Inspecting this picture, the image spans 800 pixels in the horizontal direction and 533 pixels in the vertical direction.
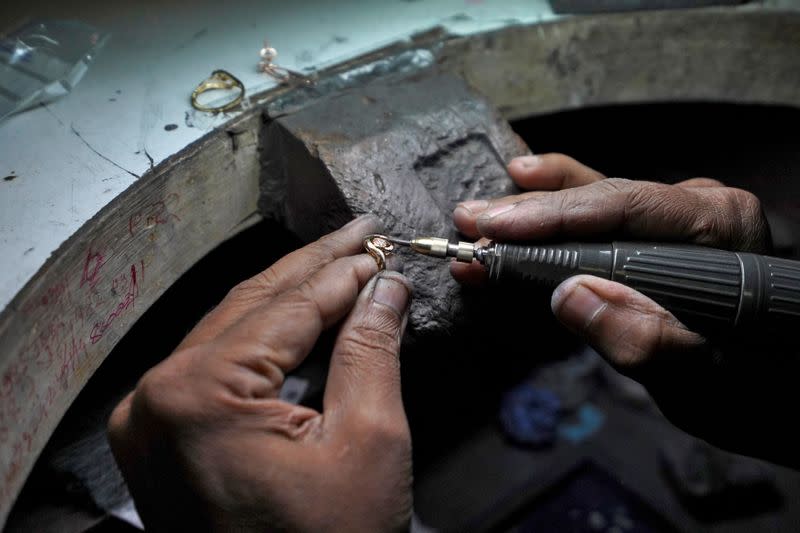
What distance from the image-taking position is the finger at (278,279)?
96 cm

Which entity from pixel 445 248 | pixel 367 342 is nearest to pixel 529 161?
pixel 445 248

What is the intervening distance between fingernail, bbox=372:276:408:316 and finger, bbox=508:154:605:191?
0.41m

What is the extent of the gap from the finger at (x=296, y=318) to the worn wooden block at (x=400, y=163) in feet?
0.55

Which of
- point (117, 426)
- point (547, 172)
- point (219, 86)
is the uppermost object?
point (219, 86)

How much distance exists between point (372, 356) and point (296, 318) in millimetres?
123

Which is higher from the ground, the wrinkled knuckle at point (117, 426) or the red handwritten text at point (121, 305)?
the red handwritten text at point (121, 305)

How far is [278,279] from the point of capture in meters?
1.01

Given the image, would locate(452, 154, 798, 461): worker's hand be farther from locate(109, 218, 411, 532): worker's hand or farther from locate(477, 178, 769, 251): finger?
locate(109, 218, 411, 532): worker's hand

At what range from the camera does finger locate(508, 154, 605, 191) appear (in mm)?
1255

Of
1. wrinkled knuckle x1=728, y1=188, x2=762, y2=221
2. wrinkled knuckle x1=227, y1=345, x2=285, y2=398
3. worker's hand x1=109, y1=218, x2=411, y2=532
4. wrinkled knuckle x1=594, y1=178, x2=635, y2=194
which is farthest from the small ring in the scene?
wrinkled knuckle x1=728, y1=188, x2=762, y2=221

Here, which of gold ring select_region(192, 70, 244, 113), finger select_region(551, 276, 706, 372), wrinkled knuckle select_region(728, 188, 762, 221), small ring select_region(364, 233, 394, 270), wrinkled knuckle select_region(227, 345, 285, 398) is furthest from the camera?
gold ring select_region(192, 70, 244, 113)

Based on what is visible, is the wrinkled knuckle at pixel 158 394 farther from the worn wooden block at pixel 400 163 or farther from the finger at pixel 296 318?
the worn wooden block at pixel 400 163

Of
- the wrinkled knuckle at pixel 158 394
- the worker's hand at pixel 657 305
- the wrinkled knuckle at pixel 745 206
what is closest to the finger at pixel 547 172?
the worker's hand at pixel 657 305

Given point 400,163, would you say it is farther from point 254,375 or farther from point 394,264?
point 254,375
